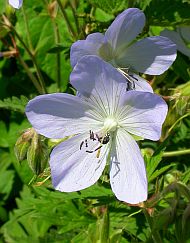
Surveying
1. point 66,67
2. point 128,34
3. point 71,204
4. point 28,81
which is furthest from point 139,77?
point 28,81

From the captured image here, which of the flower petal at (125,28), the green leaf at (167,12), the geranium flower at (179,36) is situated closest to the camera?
the flower petal at (125,28)

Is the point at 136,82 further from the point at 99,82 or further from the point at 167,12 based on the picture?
the point at 167,12

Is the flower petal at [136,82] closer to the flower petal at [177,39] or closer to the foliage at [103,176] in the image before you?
the foliage at [103,176]

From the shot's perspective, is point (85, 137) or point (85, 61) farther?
point (85, 137)

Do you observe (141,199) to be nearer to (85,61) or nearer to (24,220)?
(85,61)

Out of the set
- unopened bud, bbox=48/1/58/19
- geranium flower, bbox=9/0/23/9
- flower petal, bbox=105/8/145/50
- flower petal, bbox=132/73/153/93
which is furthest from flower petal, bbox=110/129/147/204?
unopened bud, bbox=48/1/58/19

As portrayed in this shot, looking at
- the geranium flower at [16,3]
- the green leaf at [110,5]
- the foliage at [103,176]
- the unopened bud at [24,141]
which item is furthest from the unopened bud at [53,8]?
the unopened bud at [24,141]
